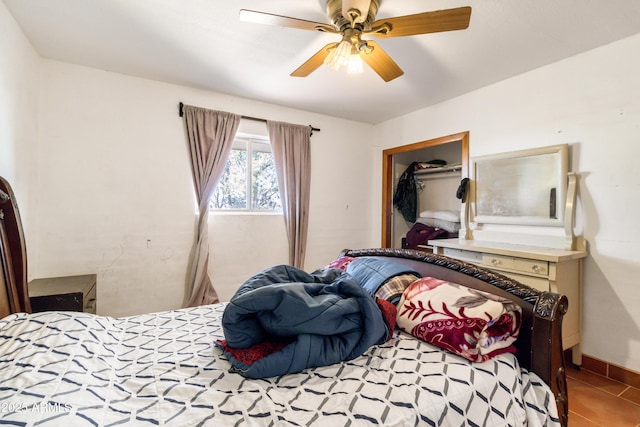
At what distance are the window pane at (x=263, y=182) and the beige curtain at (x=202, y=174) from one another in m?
0.43

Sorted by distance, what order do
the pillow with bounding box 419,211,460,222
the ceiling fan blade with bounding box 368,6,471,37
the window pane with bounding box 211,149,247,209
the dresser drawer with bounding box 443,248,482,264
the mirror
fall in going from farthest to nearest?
the pillow with bounding box 419,211,460,222 → the window pane with bounding box 211,149,247,209 → the dresser drawer with bounding box 443,248,482,264 → the mirror → the ceiling fan blade with bounding box 368,6,471,37

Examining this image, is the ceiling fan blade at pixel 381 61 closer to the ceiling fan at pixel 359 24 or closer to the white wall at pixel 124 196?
the ceiling fan at pixel 359 24

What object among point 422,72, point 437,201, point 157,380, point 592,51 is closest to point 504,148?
point 592,51

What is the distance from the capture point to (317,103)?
10.5ft

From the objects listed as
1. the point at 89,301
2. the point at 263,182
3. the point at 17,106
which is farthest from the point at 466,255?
the point at 17,106

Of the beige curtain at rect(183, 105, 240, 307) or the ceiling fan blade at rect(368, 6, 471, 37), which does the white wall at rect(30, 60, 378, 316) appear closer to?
the beige curtain at rect(183, 105, 240, 307)

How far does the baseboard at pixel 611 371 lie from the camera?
1.93 meters

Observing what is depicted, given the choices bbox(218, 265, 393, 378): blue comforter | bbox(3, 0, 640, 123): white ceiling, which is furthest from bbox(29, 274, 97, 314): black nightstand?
bbox(3, 0, 640, 123): white ceiling

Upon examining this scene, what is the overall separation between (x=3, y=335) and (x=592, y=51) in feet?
12.1

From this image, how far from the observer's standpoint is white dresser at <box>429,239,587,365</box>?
76.9 inches

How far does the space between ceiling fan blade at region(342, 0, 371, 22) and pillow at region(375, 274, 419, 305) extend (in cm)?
135

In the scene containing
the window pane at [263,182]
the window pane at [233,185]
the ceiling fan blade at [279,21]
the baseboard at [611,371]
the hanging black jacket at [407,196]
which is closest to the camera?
the ceiling fan blade at [279,21]

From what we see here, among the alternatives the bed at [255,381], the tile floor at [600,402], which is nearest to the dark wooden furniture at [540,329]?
the bed at [255,381]

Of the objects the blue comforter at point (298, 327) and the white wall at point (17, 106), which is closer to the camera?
the blue comforter at point (298, 327)
